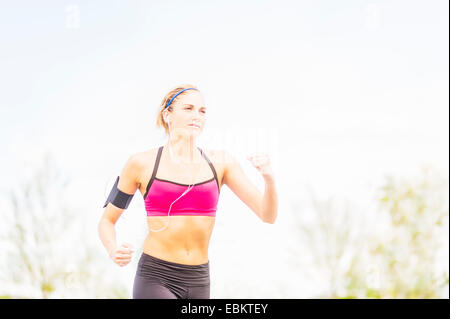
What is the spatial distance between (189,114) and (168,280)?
1157 millimetres

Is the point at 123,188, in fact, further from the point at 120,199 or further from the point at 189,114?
the point at 189,114

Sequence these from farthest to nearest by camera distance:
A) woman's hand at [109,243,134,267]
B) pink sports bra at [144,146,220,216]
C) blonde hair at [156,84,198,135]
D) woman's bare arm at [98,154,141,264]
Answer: blonde hair at [156,84,198,135] < woman's bare arm at [98,154,141,264] < pink sports bra at [144,146,220,216] < woman's hand at [109,243,134,267]

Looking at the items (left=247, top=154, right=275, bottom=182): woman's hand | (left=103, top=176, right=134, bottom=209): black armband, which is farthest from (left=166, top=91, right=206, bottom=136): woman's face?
Result: (left=247, top=154, right=275, bottom=182): woman's hand

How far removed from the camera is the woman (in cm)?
337

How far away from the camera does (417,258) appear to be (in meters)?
14.3

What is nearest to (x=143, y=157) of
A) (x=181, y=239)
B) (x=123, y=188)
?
(x=123, y=188)

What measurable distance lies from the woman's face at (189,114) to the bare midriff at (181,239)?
629mm

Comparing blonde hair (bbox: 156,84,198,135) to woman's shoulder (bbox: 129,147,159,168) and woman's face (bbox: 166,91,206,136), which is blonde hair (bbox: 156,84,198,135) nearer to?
woman's face (bbox: 166,91,206,136)

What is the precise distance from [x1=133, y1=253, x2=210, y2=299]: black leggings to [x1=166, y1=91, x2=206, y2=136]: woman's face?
0.92 metres

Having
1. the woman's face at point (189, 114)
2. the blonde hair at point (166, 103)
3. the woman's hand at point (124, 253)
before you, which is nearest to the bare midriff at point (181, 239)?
the woman's hand at point (124, 253)

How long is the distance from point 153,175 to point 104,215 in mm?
489

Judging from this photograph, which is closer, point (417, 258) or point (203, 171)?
point (203, 171)
